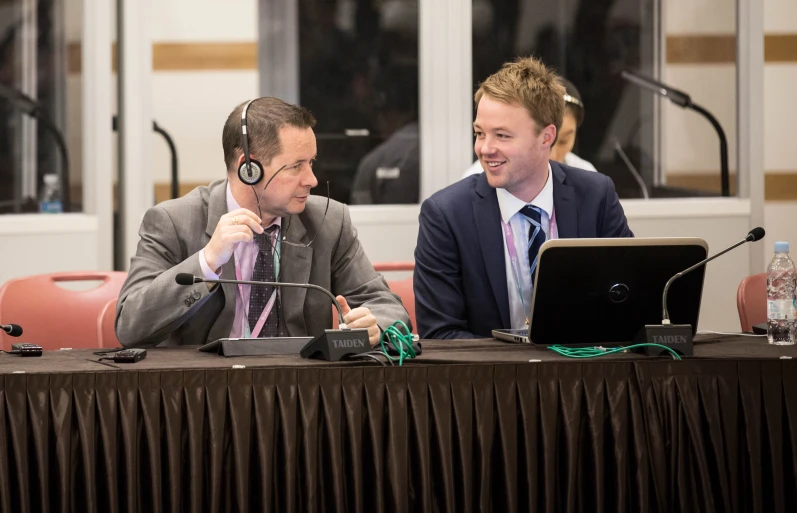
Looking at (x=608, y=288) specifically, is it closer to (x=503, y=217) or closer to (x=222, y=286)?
(x=503, y=217)

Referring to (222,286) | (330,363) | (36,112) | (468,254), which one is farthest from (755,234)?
(36,112)

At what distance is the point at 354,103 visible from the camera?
189 inches

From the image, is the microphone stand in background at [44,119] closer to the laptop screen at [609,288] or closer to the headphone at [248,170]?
the headphone at [248,170]

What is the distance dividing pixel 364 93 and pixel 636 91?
4.21 ft

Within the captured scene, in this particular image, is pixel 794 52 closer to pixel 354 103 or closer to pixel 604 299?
pixel 354 103

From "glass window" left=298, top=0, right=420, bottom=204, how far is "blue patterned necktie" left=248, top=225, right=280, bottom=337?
1.99 metres

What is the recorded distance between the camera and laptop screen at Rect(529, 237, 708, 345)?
227 centimetres

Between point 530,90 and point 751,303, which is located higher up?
point 530,90

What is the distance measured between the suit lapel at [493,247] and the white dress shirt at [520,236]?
0.05 feet

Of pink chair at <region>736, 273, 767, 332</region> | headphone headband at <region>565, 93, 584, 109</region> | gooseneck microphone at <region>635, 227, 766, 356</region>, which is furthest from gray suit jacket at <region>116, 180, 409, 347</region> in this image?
headphone headband at <region>565, 93, 584, 109</region>

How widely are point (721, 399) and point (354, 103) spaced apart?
291cm

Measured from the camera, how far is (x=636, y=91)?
4977 mm

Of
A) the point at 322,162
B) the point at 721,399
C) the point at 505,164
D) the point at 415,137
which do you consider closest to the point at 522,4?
the point at 415,137

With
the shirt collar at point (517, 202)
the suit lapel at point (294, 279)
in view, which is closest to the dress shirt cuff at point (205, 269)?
the suit lapel at point (294, 279)
